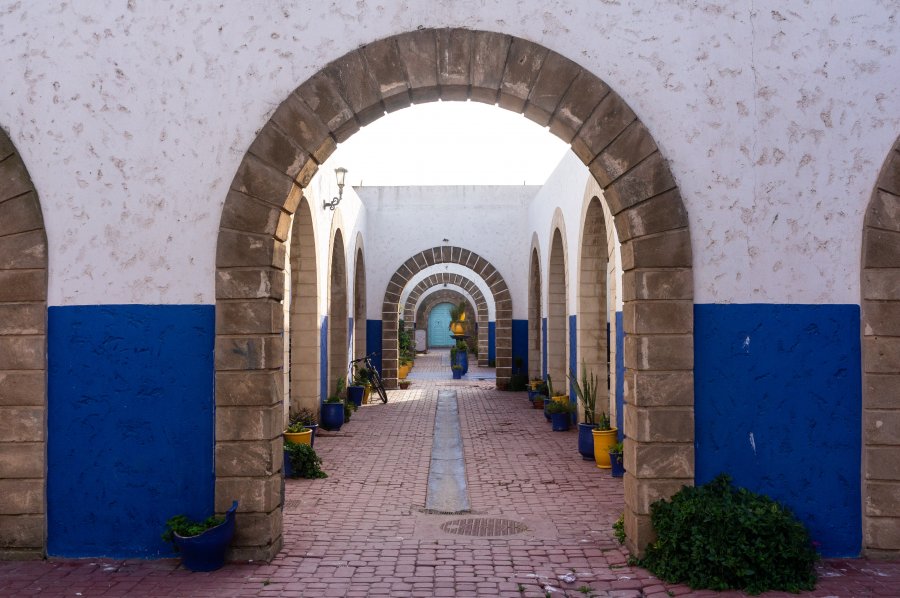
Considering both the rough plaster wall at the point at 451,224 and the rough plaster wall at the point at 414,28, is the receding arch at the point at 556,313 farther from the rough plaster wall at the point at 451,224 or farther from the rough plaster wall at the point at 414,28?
the rough plaster wall at the point at 414,28

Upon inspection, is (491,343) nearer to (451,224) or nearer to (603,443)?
(451,224)

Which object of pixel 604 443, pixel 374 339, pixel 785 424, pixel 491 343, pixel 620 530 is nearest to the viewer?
pixel 785 424

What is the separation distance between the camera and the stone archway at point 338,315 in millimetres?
12586

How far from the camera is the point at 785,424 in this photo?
15.5ft

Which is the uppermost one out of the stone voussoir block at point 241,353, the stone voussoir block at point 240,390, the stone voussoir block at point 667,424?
the stone voussoir block at point 241,353

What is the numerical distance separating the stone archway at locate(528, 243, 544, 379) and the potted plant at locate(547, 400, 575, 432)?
4932 mm

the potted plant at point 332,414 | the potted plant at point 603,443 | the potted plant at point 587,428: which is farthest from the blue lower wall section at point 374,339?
the potted plant at point 603,443

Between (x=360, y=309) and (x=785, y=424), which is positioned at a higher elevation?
(x=360, y=309)

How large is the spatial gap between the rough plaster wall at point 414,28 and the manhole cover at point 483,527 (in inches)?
84.7

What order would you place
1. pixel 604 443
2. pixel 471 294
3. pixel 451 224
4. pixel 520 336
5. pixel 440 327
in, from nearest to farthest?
pixel 604 443 → pixel 520 336 → pixel 451 224 → pixel 471 294 → pixel 440 327

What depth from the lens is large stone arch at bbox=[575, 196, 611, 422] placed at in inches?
380

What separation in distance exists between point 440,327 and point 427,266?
22972 millimetres

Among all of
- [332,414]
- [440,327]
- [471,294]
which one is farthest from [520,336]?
[440,327]

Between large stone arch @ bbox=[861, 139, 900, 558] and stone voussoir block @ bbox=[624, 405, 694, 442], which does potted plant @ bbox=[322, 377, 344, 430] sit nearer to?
stone voussoir block @ bbox=[624, 405, 694, 442]
